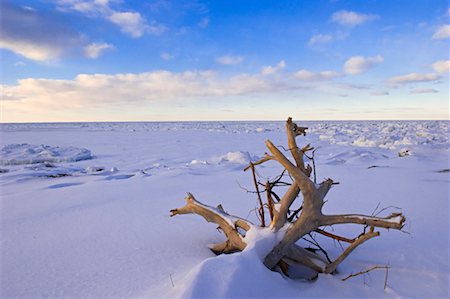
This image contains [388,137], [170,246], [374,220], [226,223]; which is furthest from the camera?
[388,137]

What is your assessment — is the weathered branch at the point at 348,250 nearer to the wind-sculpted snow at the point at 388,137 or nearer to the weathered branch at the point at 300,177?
the weathered branch at the point at 300,177

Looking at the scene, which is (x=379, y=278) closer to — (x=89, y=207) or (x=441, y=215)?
(x=441, y=215)

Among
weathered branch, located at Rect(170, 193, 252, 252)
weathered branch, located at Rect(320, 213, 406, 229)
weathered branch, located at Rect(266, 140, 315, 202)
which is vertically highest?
weathered branch, located at Rect(266, 140, 315, 202)

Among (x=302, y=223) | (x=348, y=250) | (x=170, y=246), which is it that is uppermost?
(x=302, y=223)

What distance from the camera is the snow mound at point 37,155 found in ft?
26.5

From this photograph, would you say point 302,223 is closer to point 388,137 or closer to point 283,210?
point 283,210

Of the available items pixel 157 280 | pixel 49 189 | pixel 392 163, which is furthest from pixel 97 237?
pixel 392 163

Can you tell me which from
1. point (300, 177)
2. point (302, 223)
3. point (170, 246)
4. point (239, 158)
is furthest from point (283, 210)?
point (239, 158)

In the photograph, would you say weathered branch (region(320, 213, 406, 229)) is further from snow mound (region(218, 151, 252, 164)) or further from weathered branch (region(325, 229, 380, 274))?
snow mound (region(218, 151, 252, 164))

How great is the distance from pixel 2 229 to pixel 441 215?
12.4 ft

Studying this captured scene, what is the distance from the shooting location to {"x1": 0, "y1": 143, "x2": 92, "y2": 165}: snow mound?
8.08 meters

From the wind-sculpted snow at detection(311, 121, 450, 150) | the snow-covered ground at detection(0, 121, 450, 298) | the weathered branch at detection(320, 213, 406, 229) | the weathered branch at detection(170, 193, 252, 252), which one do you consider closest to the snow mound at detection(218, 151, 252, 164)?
the snow-covered ground at detection(0, 121, 450, 298)

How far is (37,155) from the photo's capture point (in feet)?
29.5

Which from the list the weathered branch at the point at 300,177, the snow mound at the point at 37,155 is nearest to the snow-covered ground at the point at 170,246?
the weathered branch at the point at 300,177
